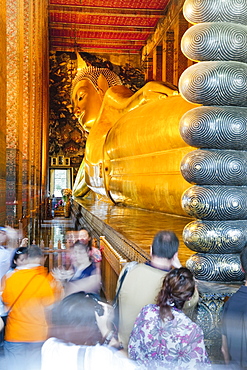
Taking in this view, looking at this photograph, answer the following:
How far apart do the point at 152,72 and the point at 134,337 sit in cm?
1583

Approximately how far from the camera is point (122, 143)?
545 centimetres

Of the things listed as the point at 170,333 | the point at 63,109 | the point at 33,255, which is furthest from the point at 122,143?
the point at 63,109

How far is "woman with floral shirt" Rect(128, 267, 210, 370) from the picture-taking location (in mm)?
1117

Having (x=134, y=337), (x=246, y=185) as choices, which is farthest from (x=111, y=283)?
(x=134, y=337)

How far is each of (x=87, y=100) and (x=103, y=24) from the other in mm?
5998

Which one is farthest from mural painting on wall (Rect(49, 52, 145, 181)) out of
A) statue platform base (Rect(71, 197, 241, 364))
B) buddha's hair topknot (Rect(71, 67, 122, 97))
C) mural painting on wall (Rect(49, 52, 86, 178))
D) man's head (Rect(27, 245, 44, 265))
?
man's head (Rect(27, 245, 44, 265))

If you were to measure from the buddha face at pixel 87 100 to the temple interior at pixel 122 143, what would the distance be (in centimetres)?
4

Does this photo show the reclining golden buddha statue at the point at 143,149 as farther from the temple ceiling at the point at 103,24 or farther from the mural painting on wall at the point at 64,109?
the mural painting on wall at the point at 64,109

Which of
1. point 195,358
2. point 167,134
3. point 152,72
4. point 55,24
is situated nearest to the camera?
point 195,358

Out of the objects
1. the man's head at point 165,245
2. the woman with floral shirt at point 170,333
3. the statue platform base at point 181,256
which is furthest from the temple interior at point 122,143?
the woman with floral shirt at point 170,333

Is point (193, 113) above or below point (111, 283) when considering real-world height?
above

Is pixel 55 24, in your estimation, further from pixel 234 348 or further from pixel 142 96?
pixel 234 348

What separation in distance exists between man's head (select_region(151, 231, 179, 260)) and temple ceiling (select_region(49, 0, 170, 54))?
12.9 m

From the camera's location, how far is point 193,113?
1.68 m
